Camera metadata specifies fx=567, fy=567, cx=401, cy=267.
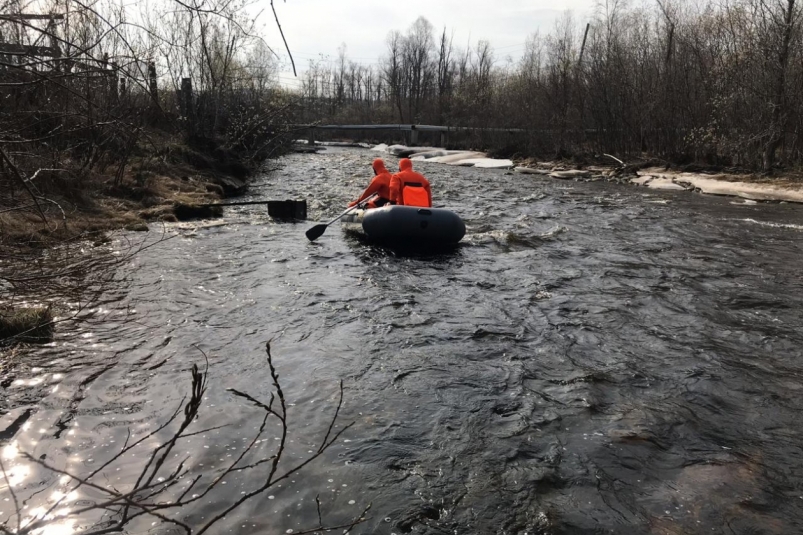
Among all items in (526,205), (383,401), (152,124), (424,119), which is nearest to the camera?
(383,401)

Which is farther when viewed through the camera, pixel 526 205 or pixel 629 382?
pixel 526 205

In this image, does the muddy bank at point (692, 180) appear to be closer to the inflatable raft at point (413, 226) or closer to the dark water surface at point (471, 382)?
the dark water surface at point (471, 382)

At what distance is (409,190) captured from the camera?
9.05m

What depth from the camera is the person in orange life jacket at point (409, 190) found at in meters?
8.99

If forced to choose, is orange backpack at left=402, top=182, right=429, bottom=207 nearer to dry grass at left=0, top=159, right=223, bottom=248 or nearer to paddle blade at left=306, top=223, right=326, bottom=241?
paddle blade at left=306, top=223, right=326, bottom=241

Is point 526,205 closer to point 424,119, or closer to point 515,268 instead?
point 515,268

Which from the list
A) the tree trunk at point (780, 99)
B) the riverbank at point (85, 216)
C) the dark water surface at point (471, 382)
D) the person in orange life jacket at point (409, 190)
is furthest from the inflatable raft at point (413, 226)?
the tree trunk at point (780, 99)

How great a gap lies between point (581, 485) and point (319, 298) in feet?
12.2

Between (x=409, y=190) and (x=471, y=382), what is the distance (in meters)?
5.11

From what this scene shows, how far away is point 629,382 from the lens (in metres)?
4.42

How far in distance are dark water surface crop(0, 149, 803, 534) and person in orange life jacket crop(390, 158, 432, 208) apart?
1086mm

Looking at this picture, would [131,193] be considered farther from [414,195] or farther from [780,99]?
[780,99]

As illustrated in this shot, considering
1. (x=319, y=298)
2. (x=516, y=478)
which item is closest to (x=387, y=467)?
(x=516, y=478)

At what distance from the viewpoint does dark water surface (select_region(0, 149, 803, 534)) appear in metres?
3.06
